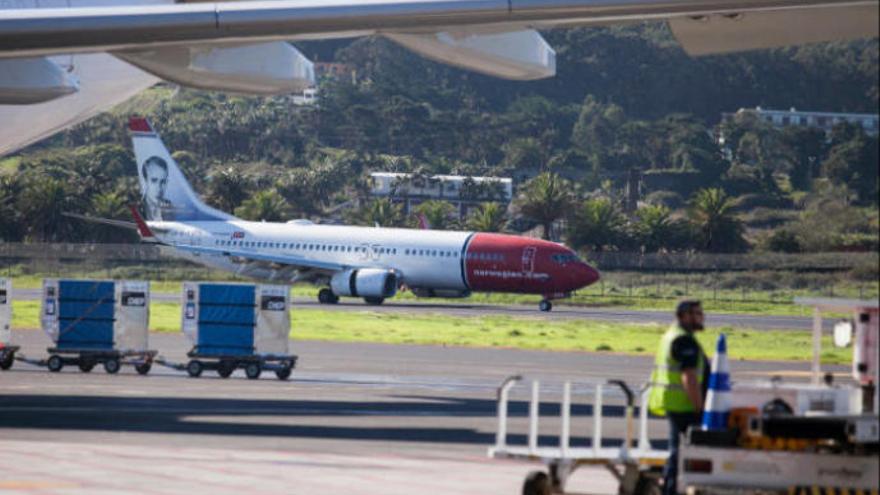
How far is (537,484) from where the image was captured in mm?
12023

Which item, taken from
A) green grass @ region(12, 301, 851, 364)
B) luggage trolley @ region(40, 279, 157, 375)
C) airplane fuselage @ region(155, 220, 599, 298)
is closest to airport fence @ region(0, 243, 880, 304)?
airplane fuselage @ region(155, 220, 599, 298)

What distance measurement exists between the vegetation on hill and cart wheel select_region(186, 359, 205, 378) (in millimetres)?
17205

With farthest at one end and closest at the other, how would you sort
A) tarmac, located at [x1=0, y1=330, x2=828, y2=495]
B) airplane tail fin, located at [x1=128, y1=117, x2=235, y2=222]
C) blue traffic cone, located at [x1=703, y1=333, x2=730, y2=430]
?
airplane tail fin, located at [x1=128, y1=117, x2=235, y2=222], tarmac, located at [x1=0, y1=330, x2=828, y2=495], blue traffic cone, located at [x1=703, y1=333, x2=730, y2=430]

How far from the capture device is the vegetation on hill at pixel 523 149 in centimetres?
5166

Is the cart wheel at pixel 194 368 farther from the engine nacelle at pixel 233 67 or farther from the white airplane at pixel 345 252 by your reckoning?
the white airplane at pixel 345 252

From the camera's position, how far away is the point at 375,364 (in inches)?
1160

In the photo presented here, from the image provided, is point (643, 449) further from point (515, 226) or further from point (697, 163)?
point (515, 226)

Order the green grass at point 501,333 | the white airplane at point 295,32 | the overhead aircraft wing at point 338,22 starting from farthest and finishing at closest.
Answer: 1. the green grass at point 501,333
2. the overhead aircraft wing at point 338,22
3. the white airplane at point 295,32

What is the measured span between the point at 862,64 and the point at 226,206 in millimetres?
58202

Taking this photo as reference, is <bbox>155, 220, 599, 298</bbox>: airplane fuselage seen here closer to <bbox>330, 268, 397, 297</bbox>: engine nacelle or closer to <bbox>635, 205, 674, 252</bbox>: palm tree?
<bbox>330, 268, 397, 297</bbox>: engine nacelle

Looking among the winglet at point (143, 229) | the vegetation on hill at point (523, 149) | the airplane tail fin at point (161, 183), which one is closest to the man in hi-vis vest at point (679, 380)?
the vegetation on hill at point (523, 149)

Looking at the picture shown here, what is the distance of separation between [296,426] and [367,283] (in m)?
35.7

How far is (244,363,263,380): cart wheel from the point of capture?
26.1m

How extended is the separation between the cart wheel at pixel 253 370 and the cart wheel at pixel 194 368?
74 cm
